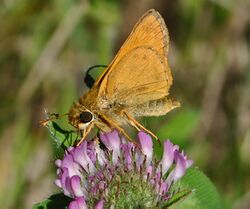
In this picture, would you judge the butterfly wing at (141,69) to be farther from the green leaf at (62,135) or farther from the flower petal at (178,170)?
the flower petal at (178,170)

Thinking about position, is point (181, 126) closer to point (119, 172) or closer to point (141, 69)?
point (141, 69)

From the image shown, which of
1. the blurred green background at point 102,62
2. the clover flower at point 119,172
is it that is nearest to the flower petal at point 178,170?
the clover flower at point 119,172

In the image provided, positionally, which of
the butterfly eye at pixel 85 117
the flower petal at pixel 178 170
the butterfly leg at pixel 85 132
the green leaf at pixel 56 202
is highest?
the butterfly eye at pixel 85 117

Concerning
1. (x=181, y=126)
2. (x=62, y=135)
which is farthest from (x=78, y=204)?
(x=181, y=126)

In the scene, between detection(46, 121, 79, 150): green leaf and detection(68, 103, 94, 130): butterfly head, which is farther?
detection(46, 121, 79, 150): green leaf

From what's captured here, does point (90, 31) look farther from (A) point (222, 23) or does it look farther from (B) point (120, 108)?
(B) point (120, 108)

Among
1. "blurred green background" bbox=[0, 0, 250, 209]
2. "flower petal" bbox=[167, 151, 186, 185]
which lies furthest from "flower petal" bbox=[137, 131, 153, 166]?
"blurred green background" bbox=[0, 0, 250, 209]

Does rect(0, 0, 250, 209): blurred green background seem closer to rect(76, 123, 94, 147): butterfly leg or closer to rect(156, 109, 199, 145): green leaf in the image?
rect(156, 109, 199, 145): green leaf
